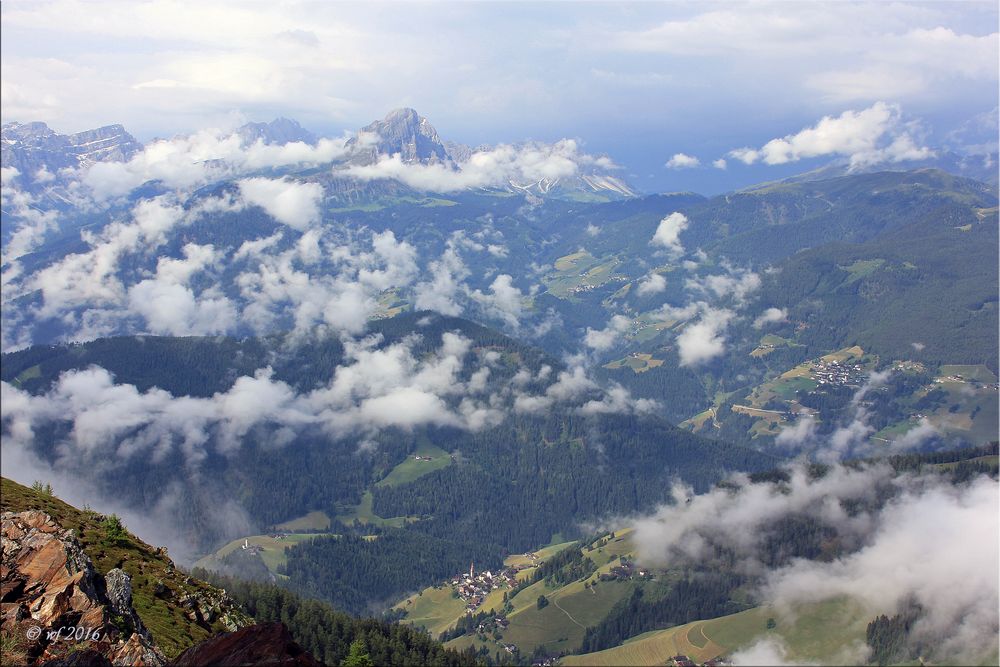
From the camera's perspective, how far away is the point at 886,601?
190500mm

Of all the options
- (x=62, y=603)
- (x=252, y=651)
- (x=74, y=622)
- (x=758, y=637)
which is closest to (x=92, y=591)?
(x=62, y=603)

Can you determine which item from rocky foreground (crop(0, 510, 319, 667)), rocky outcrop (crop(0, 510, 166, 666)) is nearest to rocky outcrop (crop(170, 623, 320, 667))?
rocky foreground (crop(0, 510, 319, 667))

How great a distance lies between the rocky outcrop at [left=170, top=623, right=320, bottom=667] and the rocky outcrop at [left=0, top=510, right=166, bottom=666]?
4.34 m

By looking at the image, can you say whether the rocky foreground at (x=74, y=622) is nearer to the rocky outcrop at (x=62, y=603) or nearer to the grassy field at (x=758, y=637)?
the rocky outcrop at (x=62, y=603)

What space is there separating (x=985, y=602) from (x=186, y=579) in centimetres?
20517

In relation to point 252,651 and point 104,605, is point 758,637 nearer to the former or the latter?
point 104,605

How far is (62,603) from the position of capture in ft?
117

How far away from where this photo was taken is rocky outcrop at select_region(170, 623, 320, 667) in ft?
90.6

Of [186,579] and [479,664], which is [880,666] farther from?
[186,579]

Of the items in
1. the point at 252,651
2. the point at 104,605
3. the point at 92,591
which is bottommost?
the point at 104,605

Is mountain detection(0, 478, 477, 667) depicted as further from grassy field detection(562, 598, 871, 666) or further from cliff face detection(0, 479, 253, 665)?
grassy field detection(562, 598, 871, 666)

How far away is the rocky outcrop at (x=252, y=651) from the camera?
90.6 ft

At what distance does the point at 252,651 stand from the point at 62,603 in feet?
46.8

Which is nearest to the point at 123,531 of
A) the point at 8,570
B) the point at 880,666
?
the point at 8,570
